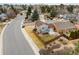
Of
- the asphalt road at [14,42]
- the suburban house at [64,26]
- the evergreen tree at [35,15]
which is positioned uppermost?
the evergreen tree at [35,15]

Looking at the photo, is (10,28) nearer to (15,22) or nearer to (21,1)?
(15,22)

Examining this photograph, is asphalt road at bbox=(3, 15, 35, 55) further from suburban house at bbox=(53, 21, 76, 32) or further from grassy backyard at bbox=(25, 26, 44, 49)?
suburban house at bbox=(53, 21, 76, 32)

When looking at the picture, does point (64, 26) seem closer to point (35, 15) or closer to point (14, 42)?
point (35, 15)

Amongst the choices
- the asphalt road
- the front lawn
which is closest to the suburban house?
the front lawn

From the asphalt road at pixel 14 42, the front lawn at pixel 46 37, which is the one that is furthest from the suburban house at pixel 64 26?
the asphalt road at pixel 14 42

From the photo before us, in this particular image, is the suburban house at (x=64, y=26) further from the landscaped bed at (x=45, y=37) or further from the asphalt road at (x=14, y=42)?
the asphalt road at (x=14, y=42)

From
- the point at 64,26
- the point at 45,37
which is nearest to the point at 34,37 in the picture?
the point at 45,37
